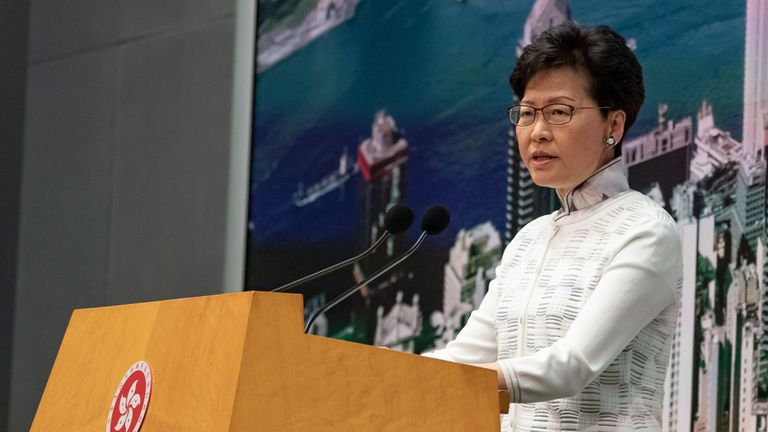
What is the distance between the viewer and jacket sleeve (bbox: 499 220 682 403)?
1875 millimetres

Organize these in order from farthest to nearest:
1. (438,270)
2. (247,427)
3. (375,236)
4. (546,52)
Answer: (375,236) → (438,270) → (546,52) → (247,427)

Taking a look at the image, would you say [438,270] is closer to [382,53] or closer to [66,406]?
[382,53]

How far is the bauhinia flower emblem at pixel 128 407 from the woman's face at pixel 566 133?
0.88 metres

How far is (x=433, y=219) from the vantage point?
90.2 inches

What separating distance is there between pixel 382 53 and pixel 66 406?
98.1 inches

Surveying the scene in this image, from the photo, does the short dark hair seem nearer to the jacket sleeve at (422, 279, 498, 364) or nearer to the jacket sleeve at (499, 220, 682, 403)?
the jacket sleeve at (499, 220, 682, 403)

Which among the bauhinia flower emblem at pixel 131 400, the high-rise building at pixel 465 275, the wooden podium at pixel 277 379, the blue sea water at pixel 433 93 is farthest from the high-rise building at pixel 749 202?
the bauhinia flower emblem at pixel 131 400

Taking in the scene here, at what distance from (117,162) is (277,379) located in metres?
3.93

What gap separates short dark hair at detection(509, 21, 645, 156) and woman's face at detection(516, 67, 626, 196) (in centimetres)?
2

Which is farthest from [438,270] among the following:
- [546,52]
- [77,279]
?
[77,279]

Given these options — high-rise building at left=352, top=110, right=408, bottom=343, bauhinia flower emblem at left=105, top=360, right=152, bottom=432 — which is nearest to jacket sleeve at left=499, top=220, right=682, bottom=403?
bauhinia flower emblem at left=105, top=360, right=152, bottom=432

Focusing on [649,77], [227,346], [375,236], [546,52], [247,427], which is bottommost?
[247,427]

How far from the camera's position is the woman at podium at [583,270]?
1.94 m

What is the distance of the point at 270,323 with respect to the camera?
1.64 meters
